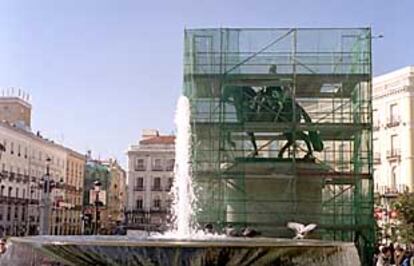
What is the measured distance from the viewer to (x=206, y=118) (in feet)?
75.8

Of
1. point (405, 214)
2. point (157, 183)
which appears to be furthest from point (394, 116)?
point (157, 183)

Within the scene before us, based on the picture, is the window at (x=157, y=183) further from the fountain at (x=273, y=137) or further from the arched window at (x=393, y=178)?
the fountain at (x=273, y=137)

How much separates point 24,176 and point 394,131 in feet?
101

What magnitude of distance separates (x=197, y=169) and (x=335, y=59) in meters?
5.64

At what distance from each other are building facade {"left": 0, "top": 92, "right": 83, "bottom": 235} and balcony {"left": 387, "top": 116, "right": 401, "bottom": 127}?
2204 centimetres

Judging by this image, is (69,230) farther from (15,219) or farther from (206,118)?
(206,118)

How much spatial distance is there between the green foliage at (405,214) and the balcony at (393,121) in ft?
33.3

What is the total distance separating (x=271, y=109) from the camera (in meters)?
22.5

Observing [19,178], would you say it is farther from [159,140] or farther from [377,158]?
[377,158]

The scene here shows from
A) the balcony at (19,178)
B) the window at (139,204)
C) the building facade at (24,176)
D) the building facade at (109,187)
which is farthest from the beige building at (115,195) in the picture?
the balcony at (19,178)

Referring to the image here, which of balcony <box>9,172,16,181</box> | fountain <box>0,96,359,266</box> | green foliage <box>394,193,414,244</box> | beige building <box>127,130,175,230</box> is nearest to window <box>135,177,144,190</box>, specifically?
beige building <box>127,130,175,230</box>

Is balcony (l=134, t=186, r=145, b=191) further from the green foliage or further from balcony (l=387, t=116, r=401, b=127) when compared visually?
the green foliage

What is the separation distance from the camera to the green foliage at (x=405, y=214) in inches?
1252

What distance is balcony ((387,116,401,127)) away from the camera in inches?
1729
